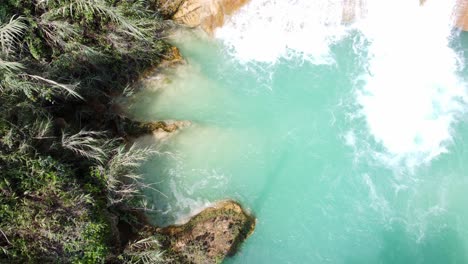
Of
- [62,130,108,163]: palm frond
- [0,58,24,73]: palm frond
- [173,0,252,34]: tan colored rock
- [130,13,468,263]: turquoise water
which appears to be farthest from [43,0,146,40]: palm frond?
[62,130,108,163]: palm frond

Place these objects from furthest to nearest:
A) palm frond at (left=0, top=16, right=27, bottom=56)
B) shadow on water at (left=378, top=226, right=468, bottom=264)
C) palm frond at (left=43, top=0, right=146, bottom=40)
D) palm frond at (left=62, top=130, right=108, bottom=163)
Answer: shadow on water at (left=378, top=226, right=468, bottom=264) < palm frond at (left=43, top=0, right=146, bottom=40) < palm frond at (left=62, top=130, right=108, bottom=163) < palm frond at (left=0, top=16, right=27, bottom=56)

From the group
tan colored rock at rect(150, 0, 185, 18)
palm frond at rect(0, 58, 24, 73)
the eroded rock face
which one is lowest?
the eroded rock face

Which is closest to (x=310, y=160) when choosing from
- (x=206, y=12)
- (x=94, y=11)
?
(x=206, y=12)

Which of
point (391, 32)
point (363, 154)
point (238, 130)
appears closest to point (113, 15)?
point (238, 130)

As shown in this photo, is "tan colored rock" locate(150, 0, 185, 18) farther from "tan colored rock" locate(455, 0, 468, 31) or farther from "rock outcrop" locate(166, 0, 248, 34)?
"tan colored rock" locate(455, 0, 468, 31)

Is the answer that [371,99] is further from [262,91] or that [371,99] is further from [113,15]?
[113,15]

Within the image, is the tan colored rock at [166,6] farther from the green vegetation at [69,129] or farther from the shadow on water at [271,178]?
the shadow on water at [271,178]

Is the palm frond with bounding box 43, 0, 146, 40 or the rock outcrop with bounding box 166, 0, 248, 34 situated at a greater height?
the rock outcrop with bounding box 166, 0, 248, 34

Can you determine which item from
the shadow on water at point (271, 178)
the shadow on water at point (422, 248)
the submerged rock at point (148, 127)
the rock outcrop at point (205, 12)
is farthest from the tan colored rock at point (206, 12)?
the shadow on water at point (422, 248)
